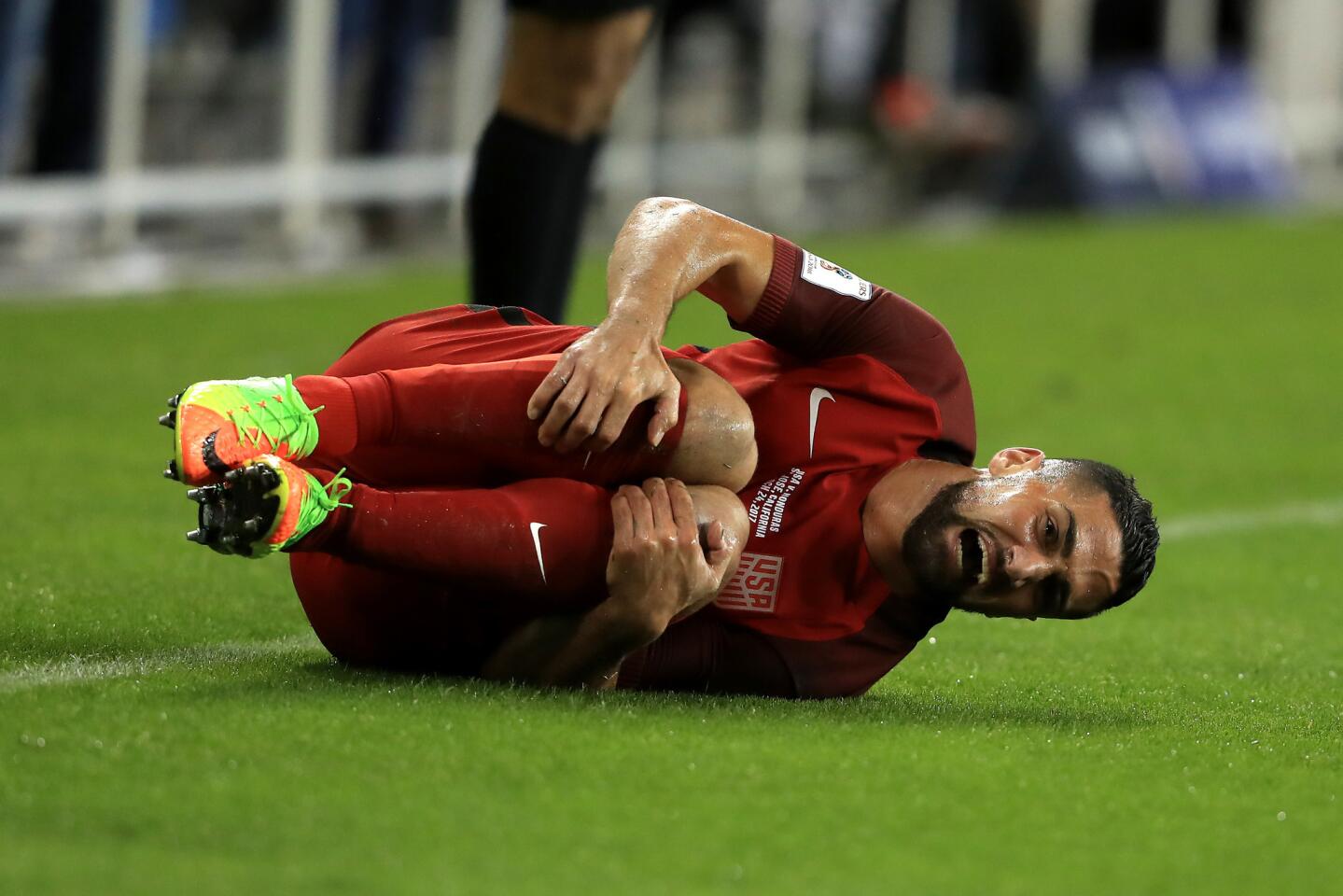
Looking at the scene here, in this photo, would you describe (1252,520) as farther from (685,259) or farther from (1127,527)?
(685,259)

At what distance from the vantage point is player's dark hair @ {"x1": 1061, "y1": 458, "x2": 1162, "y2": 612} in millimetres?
3170

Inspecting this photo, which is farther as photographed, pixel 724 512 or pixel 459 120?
pixel 459 120

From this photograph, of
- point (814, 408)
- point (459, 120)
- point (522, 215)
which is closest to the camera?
point (814, 408)

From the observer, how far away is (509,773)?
8.30ft

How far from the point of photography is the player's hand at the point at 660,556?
2.87 m

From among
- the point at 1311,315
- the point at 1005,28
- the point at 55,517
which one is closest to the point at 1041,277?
the point at 1311,315

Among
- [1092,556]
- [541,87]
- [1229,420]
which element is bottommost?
[1229,420]

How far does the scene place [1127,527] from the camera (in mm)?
3174

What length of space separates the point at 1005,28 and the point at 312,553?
14505 millimetres

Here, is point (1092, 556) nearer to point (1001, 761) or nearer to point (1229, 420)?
point (1001, 761)

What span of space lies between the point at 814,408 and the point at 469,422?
1.92 feet

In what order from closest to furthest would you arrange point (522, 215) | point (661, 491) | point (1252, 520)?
point (661, 491), point (522, 215), point (1252, 520)

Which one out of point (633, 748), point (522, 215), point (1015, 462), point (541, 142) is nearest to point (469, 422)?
point (633, 748)

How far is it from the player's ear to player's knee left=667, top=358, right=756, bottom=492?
41cm
